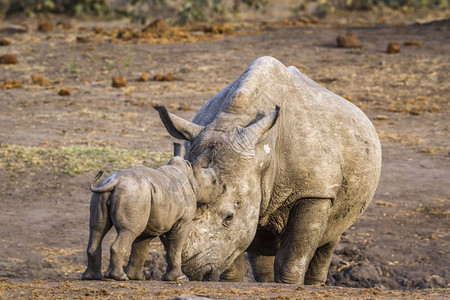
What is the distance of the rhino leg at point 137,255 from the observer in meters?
6.14

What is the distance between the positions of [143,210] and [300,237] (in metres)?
2.05

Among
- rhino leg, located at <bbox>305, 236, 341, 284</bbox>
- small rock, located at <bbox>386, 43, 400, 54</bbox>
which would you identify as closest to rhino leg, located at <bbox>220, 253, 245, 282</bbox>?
rhino leg, located at <bbox>305, 236, 341, 284</bbox>

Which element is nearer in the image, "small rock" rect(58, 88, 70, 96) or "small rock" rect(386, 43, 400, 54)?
"small rock" rect(58, 88, 70, 96)

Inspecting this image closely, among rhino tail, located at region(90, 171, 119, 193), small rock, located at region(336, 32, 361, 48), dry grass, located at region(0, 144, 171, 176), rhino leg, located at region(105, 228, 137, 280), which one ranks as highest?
rhino tail, located at region(90, 171, 119, 193)

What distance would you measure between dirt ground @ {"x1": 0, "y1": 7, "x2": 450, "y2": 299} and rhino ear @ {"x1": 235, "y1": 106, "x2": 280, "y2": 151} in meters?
0.96

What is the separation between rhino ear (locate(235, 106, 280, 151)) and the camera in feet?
22.2

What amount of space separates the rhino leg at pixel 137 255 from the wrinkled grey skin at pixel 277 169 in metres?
0.31

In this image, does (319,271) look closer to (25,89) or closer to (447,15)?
(25,89)

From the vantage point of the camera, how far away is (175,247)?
615cm

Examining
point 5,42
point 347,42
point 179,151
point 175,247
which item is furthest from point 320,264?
point 5,42

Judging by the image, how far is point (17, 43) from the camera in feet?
65.0

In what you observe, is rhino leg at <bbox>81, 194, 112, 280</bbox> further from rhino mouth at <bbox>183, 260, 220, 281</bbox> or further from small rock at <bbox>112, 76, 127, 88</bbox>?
small rock at <bbox>112, 76, 127, 88</bbox>

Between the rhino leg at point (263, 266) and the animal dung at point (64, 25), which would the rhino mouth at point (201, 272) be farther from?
the animal dung at point (64, 25)

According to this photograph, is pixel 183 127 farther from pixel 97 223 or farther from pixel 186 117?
pixel 186 117
